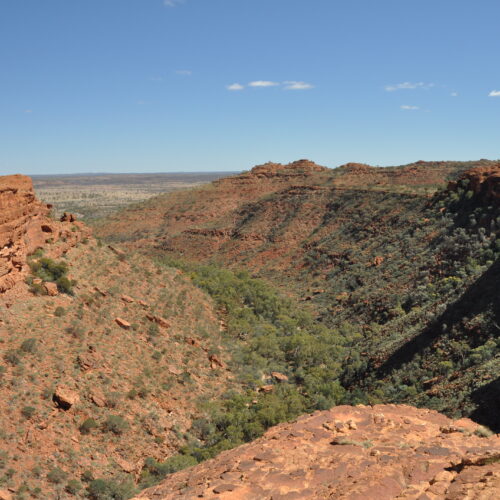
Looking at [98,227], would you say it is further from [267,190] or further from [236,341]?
[236,341]

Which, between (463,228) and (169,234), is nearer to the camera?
(463,228)

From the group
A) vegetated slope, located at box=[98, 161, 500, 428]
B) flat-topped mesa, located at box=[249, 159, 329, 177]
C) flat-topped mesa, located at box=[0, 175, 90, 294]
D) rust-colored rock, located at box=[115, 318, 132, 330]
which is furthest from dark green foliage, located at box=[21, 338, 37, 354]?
flat-topped mesa, located at box=[249, 159, 329, 177]

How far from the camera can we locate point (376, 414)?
12.3 metres

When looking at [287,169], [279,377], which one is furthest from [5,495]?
[287,169]

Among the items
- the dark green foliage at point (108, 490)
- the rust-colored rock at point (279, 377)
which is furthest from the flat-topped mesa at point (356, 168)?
the dark green foliage at point (108, 490)

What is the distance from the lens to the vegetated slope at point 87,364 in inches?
505

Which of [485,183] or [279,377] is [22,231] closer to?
[279,377]

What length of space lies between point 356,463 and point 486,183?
3353 cm

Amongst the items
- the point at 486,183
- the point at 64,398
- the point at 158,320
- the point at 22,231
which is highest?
the point at 486,183

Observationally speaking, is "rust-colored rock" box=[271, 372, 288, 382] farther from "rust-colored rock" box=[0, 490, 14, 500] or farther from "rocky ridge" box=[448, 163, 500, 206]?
"rocky ridge" box=[448, 163, 500, 206]

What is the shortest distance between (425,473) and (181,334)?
16.7 metres

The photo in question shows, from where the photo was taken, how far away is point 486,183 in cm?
3516

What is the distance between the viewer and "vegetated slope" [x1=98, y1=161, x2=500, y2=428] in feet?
62.6

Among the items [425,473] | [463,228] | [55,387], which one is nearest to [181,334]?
[55,387]
